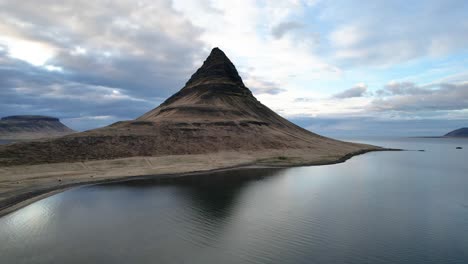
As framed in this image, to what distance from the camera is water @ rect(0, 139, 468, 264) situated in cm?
2594

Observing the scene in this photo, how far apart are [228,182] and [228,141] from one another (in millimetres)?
64191

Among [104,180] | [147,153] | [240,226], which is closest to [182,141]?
[147,153]

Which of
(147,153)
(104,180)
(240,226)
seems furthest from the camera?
(147,153)

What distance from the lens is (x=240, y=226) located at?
34.1 meters

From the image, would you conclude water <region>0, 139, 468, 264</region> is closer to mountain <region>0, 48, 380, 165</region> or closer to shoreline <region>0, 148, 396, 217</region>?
shoreline <region>0, 148, 396, 217</region>

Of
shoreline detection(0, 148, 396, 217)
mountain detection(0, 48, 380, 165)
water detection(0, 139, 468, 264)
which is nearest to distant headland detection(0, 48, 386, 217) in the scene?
mountain detection(0, 48, 380, 165)

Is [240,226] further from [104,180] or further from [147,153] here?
[147,153]

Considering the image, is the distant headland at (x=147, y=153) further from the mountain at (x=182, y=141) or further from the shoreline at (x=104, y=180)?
the shoreline at (x=104, y=180)

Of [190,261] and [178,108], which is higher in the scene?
[178,108]

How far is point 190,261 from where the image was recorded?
2459 cm

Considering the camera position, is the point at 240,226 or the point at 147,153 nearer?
the point at 240,226

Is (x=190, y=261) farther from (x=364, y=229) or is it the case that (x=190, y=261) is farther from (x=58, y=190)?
(x=58, y=190)

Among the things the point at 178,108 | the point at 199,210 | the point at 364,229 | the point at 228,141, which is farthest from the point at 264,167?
the point at 178,108

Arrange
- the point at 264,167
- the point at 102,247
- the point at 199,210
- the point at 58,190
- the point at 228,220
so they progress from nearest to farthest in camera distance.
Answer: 1. the point at 102,247
2. the point at 228,220
3. the point at 199,210
4. the point at 58,190
5. the point at 264,167
